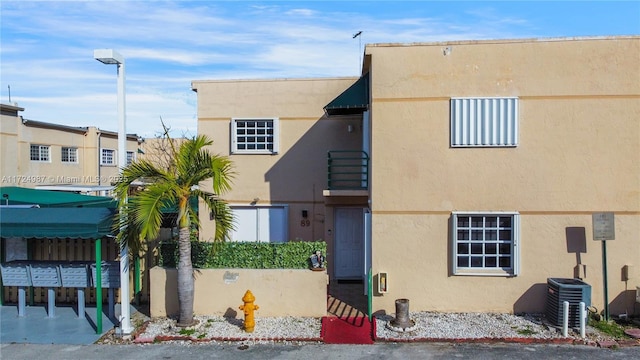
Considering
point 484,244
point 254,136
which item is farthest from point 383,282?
point 254,136

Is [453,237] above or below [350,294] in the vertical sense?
above

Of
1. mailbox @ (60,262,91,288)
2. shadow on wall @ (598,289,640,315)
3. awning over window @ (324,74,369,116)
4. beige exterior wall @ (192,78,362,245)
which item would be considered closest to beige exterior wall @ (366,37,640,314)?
shadow on wall @ (598,289,640,315)

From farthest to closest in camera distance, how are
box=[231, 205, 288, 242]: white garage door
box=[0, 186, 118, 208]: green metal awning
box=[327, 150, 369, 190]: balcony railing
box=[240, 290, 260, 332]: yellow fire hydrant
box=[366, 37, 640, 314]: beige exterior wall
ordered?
1. box=[231, 205, 288, 242]: white garage door
2. box=[0, 186, 118, 208]: green metal awning
3. box=[327, 150, 369, 190]: balcony railing
4. box=[366, 37, 640, 314]: beige exterior wall
5. box=[240, 290, 260, 332]: yellow fire hydrant

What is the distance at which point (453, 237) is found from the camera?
9.90 meters

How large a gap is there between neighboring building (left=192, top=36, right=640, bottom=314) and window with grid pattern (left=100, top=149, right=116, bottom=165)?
26174mm

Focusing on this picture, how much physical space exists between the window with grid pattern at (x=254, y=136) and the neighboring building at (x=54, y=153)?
12388 millimetres

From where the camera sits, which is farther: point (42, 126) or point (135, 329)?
point (42, 126)

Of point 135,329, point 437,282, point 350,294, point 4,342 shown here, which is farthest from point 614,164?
point 4,342

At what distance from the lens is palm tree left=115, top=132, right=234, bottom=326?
8.77 m

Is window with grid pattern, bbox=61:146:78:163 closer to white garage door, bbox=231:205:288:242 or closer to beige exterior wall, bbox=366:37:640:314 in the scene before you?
white garage door, bbox=231:205:288:242

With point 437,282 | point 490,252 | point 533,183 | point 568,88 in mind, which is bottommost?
point 437,282

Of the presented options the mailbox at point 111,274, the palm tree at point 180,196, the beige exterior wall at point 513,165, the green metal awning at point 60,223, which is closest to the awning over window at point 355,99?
the beige exterior wall at point 513,165

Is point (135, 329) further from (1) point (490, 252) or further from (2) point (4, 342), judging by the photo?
(1) point (490, 252)

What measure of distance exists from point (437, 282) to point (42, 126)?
2440 centimetres
